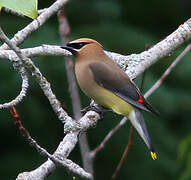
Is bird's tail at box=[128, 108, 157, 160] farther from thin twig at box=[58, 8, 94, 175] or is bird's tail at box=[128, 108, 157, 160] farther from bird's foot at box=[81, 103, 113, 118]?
thin twig at box=[58, 8, 94, 175]

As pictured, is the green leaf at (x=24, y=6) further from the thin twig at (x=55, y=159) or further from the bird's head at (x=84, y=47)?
the bird's head at (x=84, y=47)

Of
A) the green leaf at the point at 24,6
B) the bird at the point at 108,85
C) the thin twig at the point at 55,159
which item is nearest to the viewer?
the green leaf at the point at 24,6

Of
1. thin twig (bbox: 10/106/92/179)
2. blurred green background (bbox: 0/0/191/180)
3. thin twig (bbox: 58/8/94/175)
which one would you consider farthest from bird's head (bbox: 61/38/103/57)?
thin twig (bbox: 10/106/92/179)

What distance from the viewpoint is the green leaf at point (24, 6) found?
199cm

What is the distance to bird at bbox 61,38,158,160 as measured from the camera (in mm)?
3728

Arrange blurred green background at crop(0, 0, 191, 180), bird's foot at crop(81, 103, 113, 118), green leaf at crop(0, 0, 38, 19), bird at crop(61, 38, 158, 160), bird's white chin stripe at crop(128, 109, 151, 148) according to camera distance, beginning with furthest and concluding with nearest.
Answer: blurred green background at crop(0, 0, 191, 180) < bird at crop(61, 38, 158, 160) < bird's white chin stripe at crop(128, 109, 151, 148) < bird's foot at crop(81, 103, 113, 118) < green leaf at crop(0, 0, 38, 19)

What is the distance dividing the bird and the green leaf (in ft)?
5.24

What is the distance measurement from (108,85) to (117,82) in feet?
0.24

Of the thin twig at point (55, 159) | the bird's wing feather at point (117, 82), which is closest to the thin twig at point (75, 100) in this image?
the bird's wing feather at point (117, 82)

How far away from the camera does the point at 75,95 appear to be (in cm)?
446

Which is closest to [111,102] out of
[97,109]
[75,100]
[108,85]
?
[108,85]

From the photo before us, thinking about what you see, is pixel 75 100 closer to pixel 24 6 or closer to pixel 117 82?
pixel 117 82

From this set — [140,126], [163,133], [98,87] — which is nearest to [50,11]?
[98,87]

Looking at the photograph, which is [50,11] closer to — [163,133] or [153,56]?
[153,56]
